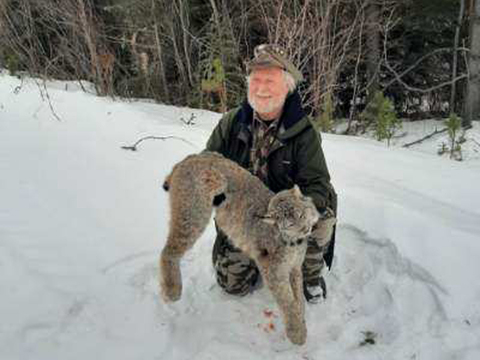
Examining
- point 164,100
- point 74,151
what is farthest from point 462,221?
point 164,100

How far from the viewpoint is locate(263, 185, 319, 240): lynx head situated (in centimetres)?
291

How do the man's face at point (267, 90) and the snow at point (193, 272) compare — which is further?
the man's face at point (267, 90)

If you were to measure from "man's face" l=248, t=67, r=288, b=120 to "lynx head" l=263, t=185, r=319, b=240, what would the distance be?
75cm

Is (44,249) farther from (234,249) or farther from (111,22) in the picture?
(111,22)

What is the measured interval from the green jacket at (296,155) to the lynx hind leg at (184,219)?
584 millimetres

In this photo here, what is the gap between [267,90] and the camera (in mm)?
3379

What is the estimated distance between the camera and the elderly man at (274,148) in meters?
3.38

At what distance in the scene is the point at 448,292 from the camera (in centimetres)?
315

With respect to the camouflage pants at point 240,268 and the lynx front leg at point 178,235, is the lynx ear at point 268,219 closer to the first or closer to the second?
the lynx front leg at point 178,235

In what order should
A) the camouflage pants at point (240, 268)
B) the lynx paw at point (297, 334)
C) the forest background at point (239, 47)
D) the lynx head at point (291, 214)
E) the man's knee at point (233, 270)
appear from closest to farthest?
1. the lynx head at point (291, 214)
2. the lynx paw at point (297, 334)
3. the camouflage pants at point (240, 268)
4. the man's knee at point (233, 270)
5. the forest background at point (239, 47)

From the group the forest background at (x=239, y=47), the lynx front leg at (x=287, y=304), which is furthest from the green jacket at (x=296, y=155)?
the forest background at (x=239, y=47)

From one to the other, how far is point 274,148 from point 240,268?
99 cm

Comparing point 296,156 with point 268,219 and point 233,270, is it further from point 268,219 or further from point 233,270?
point 233,270

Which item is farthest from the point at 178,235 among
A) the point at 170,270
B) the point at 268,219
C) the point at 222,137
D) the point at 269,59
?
the point at 269,59
